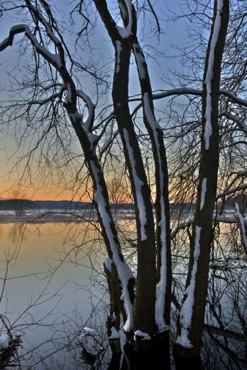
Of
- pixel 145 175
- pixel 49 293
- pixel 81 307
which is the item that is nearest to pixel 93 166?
pixel 145 175

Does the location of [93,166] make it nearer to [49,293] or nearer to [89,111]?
[89,111]

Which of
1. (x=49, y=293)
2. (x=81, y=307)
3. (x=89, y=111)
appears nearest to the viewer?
(x=89, y=111)

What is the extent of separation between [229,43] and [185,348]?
4.69 meters

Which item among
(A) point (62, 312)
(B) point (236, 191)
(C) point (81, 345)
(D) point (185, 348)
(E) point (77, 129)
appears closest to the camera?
(D) point (185, 348)

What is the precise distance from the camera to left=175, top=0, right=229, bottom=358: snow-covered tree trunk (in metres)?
4.59

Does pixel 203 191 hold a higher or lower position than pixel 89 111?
lower

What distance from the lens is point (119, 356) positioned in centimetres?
538

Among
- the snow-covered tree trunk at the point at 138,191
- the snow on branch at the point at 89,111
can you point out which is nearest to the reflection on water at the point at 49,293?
the snow-covered tree trunk at the point at 138,191

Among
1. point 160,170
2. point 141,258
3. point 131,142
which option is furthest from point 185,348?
point 131,142

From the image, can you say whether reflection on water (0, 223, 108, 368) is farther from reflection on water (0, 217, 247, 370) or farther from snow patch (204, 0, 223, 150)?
snow patch (204, 0, 223, 150)

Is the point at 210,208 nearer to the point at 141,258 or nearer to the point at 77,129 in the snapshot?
the point at 141,258

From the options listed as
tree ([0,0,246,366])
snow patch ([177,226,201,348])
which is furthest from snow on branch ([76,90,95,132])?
snow patch ([177,226,201,348])

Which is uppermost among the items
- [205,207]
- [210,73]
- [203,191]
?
[210,73]

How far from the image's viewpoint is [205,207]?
4.59m
